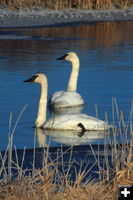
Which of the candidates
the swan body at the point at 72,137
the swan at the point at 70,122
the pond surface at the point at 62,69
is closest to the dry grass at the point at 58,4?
the pond surface at the point at 62,69

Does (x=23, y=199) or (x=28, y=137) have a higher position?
(x=23, y=199)

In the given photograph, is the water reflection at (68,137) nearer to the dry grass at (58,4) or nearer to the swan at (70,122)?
the swan at (70,122)

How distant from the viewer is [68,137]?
36.7 feet

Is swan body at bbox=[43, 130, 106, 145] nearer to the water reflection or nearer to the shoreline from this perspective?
the water reflection

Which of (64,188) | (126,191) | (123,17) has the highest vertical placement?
(126,191)

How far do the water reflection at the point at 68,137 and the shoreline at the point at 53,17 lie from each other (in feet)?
48.4

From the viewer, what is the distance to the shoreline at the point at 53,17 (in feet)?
87.8

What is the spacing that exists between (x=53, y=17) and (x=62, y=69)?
10733mm

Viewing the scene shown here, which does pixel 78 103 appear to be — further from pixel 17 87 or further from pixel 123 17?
pixel 123 17

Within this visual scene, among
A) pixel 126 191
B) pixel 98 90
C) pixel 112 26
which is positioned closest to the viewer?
Answer: pixel 126 191

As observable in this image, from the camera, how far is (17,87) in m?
14.9

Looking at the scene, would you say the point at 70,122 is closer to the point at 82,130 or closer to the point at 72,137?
the point at 82,130

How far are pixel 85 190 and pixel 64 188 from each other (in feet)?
0.75

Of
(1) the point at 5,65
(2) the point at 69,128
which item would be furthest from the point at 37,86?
(2) the point at 69,128
